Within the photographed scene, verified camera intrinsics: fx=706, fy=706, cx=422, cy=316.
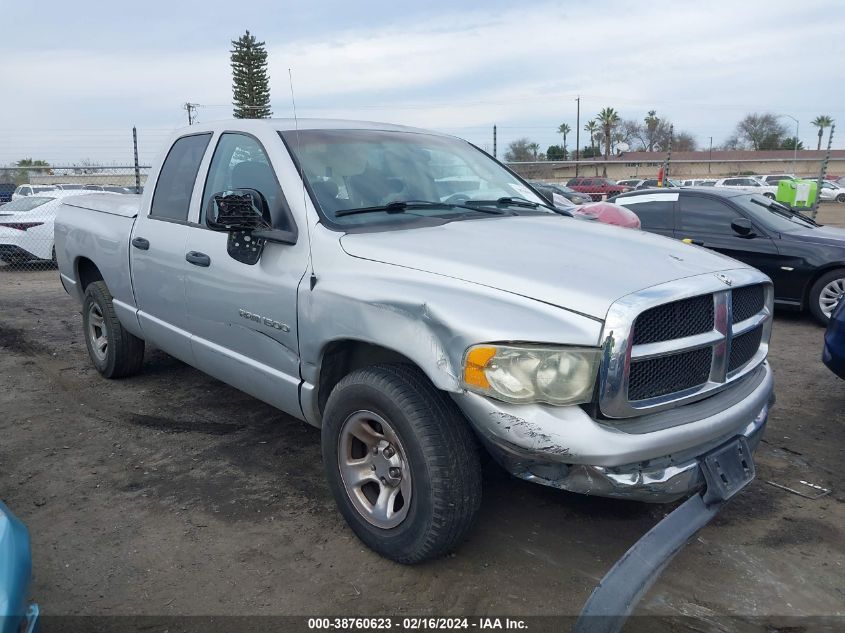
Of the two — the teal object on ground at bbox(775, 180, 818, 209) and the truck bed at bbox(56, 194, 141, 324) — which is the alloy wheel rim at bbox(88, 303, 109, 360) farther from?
the teal object on ground at bbox(775, 180, 818, 209)

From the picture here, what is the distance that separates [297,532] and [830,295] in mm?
6586

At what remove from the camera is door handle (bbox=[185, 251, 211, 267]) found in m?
3.80

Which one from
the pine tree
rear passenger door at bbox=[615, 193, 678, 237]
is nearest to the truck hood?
rear passenger door at bbox=[615, 193, 678, 237]

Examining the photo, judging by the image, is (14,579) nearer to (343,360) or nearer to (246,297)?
(343,360)

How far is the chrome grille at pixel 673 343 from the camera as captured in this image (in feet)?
7.80

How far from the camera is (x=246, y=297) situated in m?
3.52

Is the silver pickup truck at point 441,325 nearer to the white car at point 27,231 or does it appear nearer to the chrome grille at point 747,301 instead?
the chrome grille at point 747,301

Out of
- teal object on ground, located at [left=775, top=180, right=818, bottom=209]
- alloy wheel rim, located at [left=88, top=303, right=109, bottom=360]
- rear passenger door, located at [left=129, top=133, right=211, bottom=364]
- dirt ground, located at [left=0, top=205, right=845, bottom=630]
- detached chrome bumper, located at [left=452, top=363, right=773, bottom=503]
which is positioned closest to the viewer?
detached chrome bumper, located at [left=452, top=363, right=773, bottom=503]

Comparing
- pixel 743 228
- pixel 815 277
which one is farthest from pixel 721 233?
pixel 815 277

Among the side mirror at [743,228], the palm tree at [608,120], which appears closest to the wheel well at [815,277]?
the side mirror at [743,228]

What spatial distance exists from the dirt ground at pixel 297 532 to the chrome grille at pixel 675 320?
1.05 metres

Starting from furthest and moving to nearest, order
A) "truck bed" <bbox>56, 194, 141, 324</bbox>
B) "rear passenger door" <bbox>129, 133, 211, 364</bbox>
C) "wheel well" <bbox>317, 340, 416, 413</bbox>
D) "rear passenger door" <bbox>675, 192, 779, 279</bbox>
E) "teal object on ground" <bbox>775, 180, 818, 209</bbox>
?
"teal object on ground" <bbox>775, 180, 818, 209</bbox> → "rear passenger door" <bbox>675, 192, 779, 279</bbox> → "truck bed" <bbox>56, 194, 141, 324</bbox> → "rear passenger door" <bbox>129, 133, 211, 364</bbox> → "wheel well" <bbox>317, 340, 416, 413</bbox>

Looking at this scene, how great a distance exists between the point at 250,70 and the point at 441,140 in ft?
88.7

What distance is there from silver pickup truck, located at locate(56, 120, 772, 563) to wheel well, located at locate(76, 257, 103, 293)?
1.64m
